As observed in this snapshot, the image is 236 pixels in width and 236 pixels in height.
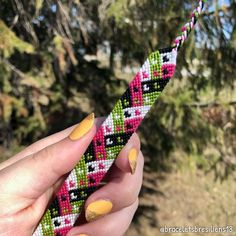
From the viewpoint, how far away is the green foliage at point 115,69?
3217 millimetres

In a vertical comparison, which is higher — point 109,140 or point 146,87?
point 146,87

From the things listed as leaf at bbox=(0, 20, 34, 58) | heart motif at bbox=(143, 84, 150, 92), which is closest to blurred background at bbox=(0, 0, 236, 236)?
leaf at bbox=(0, 20, 34, 58)

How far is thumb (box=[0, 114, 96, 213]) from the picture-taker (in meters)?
1.15

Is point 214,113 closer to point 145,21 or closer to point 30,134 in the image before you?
point 145,21

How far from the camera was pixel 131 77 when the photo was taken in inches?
180

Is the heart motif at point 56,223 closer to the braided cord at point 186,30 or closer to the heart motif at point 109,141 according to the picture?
the heart motif at point 109,141

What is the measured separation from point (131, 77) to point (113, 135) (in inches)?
140

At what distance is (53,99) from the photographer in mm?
4617

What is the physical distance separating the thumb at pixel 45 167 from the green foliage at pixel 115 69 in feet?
5.16

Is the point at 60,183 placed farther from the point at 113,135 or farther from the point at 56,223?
the point at 113,135

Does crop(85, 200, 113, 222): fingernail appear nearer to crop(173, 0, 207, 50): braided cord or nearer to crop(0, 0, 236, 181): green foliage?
crop(173, 0, 207, 50): braided cord

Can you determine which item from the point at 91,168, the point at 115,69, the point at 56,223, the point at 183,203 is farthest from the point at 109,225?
the point at 183,203

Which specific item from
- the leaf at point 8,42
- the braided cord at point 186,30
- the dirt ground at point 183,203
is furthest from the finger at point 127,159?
the dirt ground at point 183,203

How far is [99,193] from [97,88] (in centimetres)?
353
